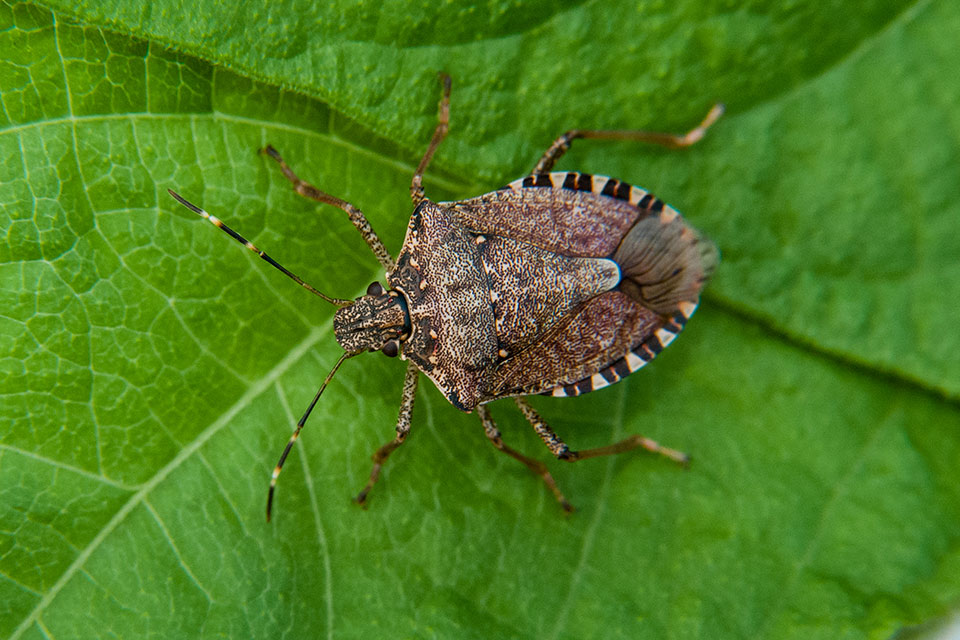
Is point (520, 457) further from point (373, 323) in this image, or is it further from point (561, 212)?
point (561, 212)

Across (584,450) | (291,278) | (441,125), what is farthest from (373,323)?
(584,450)

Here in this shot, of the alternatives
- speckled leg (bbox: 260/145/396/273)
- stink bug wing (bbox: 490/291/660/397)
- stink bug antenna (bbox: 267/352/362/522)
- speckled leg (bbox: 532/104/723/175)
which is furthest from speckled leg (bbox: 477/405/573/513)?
speckled leg (bbox: 532/104/723/175)

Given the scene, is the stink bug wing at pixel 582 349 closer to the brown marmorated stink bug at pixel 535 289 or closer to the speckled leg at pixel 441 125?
the brown marmorated stink bug at pixel 535 289

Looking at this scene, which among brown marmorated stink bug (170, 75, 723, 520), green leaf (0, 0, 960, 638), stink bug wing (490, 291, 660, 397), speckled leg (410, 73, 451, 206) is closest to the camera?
green leaf (0, 0, 960, 638)

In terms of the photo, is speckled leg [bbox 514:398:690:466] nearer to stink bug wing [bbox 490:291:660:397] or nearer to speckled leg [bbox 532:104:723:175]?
stink bug wing [bbox 490:291:660:397]

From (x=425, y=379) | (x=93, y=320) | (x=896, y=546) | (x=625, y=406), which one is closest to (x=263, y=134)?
(x=93, y=320)

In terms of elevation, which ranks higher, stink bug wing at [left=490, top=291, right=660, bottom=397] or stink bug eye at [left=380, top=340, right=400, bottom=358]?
stink bug wing at [left=490, top=291, right=660, bottom=397]
